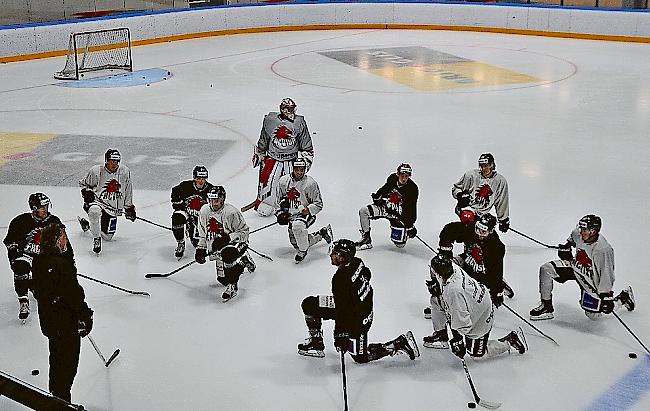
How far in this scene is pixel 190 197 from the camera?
6426 millimetres

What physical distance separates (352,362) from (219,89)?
9.06 metres

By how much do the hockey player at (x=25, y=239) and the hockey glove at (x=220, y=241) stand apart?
1.08 m

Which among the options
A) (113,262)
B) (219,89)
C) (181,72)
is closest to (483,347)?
(113,262)

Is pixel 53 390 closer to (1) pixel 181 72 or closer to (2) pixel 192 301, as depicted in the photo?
(2) pixel 192 301

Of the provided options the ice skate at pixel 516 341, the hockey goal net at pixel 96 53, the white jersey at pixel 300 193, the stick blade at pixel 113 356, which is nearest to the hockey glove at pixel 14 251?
the stick blade at pixel 113 356

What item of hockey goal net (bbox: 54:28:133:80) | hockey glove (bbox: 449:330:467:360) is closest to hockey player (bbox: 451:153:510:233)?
hockey glove (bbox: 449:330:467:360)

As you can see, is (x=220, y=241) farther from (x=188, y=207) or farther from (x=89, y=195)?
(x=89, y=195)

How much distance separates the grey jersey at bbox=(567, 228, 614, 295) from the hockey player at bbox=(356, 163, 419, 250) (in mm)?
1569

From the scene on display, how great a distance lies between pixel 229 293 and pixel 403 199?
5.28ft

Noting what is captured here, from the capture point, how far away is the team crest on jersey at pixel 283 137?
749 centimetres

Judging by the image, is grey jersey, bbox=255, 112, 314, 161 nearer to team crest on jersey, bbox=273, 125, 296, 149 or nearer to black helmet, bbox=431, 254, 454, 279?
team crest on jersey, bbox=273, 125, 296, 149

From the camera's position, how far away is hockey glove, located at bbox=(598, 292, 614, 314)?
17.0ft

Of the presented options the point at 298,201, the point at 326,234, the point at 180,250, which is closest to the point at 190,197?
the point at 180,250

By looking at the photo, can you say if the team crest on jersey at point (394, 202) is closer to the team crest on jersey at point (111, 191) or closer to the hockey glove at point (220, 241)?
the hockey glove at point (220, 241)
